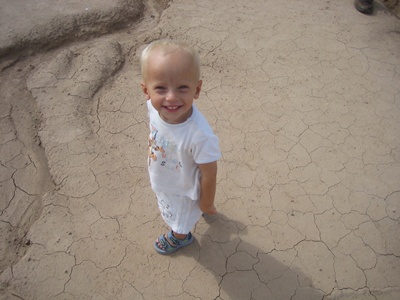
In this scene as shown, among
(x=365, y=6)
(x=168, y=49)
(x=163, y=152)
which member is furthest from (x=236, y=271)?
(x=365, y=6)

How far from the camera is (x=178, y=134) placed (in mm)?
1353

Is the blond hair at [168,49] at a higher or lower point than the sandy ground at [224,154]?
higher

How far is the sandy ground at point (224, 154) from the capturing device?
2.05 metres

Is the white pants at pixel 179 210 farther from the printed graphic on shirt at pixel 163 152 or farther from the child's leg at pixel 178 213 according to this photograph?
the printed graphic on shirt at pixel 163 152

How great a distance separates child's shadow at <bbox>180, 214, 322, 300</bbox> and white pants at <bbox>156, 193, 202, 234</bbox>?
40 centimetres

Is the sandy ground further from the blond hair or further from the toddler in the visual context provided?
the blond hair

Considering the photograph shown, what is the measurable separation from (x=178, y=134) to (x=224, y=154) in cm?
131

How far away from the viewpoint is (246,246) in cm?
216

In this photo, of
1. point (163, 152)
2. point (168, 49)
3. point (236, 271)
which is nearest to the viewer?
point (168, 49)

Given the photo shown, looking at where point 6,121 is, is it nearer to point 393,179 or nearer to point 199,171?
point 199,171

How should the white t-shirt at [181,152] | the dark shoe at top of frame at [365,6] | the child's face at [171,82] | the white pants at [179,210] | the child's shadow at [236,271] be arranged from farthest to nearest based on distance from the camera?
the dark shoe at top of frame at [365,6], the child's shadow at [236,271], the white pants at [179,210], the white t-shirt at [181,152], the child's face at [171,82]

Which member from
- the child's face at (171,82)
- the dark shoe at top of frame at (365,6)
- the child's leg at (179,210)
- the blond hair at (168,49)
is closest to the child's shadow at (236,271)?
the child's leg at (179,210)

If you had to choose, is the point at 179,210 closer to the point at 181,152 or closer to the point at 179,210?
the point at 179,210

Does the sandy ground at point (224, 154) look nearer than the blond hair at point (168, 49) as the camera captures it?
No
